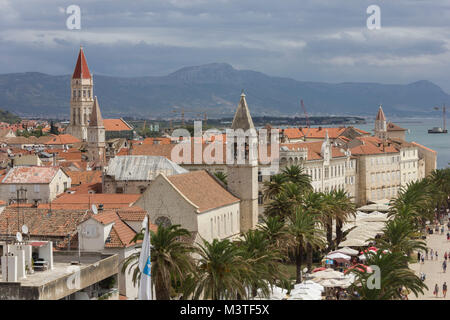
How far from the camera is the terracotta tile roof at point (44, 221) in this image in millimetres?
46031

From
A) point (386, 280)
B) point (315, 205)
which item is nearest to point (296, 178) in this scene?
point (315, 205)

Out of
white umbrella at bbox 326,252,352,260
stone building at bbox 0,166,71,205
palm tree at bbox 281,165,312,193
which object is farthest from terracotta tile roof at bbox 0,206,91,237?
palm tree at bbox 281,165,312,193

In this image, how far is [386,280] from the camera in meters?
37.7

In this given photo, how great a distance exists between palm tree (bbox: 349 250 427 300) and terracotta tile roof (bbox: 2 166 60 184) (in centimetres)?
4341

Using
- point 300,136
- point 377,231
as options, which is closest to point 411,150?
point 300,136

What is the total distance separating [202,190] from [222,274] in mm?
25821

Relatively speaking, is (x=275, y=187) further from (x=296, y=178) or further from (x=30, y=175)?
(x=30, y=175)

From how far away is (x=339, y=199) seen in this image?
229 ft

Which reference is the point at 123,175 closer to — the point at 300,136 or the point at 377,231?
the point at 377,231

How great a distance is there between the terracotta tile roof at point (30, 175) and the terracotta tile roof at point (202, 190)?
18.9 m

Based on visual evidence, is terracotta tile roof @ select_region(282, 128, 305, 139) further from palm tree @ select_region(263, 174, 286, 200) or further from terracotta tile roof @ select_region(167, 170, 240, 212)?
terracotta tile roof @ select_region(167, 170, 240, 212)

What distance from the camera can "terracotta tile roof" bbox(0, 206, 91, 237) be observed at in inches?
1812

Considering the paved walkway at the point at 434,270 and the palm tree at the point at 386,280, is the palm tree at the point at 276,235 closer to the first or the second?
the paved walkway at the point at 434,270
